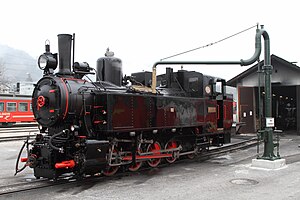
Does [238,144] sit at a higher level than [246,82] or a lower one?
lower

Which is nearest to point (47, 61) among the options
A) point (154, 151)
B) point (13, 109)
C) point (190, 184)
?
point (154, 151)

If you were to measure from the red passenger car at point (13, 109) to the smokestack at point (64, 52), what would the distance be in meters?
19.4

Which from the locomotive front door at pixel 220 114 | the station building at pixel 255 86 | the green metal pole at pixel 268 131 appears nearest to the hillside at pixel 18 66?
the station building at pixel 255 86

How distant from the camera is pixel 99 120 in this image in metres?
7.71

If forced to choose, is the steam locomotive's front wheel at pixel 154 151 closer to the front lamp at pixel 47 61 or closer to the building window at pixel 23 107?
the front lamp at pixel 47 61

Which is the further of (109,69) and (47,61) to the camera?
(109,69)

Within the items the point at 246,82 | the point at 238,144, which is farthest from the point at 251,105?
the point at 238,144

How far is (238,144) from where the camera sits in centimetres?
1525

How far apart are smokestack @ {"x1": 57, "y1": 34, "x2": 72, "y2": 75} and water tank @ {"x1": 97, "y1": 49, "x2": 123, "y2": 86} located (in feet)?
3.44

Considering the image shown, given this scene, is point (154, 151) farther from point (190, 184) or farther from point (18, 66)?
point (18, 66)

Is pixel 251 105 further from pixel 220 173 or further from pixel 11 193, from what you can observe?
pixel 11 193

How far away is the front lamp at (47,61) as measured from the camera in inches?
312

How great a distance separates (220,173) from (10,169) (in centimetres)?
585

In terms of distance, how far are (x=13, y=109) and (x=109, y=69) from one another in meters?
19.9
